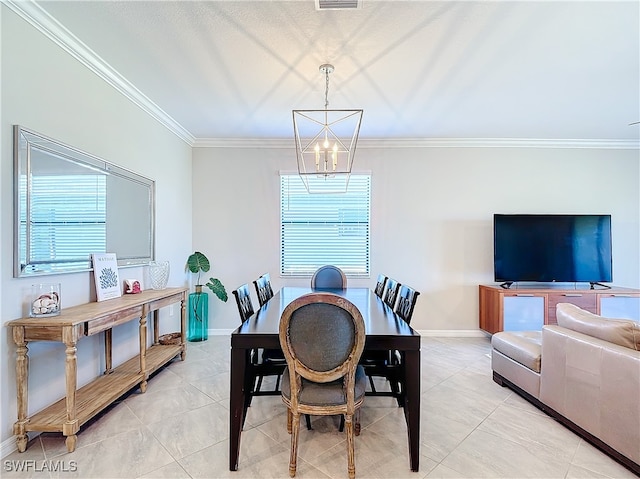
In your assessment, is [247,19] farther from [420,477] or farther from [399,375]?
[420,477]

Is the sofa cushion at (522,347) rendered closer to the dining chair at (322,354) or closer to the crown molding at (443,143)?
the dining chair at (322,354)

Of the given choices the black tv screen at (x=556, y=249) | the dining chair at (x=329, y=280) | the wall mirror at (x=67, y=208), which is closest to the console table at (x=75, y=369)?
the wall mirror at (x=67, y=208)

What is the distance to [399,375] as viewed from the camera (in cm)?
241

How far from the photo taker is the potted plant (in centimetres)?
457

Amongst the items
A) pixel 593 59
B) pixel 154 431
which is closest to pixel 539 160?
pixel 593 59

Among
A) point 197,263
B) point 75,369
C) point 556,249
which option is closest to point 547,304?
point 556,249

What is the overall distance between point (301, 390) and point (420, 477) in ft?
2.64

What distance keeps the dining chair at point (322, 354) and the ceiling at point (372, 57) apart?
6.09 feet

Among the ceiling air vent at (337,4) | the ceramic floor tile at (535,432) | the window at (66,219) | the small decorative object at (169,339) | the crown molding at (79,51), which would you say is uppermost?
the crown molding at (79,51)

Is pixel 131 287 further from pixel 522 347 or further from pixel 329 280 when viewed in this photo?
pixel 522 347

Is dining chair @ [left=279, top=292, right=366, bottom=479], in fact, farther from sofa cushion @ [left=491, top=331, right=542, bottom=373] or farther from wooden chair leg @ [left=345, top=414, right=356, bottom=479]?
sofa cushion @ [left=491, top=331, right=542, bottom=373]

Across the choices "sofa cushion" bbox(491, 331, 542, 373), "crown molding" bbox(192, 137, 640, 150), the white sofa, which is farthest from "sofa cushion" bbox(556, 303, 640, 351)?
"crown molding" bbox(192, 137, 640, 150)

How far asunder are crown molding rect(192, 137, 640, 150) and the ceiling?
0.69 meters

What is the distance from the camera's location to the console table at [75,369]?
2074mm
